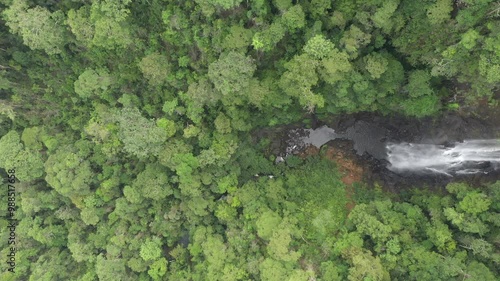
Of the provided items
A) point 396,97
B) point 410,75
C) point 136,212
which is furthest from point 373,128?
point 136,212

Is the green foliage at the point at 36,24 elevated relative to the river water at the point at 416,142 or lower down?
elevated

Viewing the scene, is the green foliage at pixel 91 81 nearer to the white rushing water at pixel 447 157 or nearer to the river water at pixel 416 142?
the river water at pixel 416 142

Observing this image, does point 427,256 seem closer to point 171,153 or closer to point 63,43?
point 171,153

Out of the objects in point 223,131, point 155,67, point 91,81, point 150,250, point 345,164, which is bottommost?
point 150,250

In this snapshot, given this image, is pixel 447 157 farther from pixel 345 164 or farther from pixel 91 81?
pixel 91 81

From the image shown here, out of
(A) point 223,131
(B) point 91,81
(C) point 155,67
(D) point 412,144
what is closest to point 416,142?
(D) point 412,144

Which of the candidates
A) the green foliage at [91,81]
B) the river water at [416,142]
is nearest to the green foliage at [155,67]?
the green foliage at [91,81]
